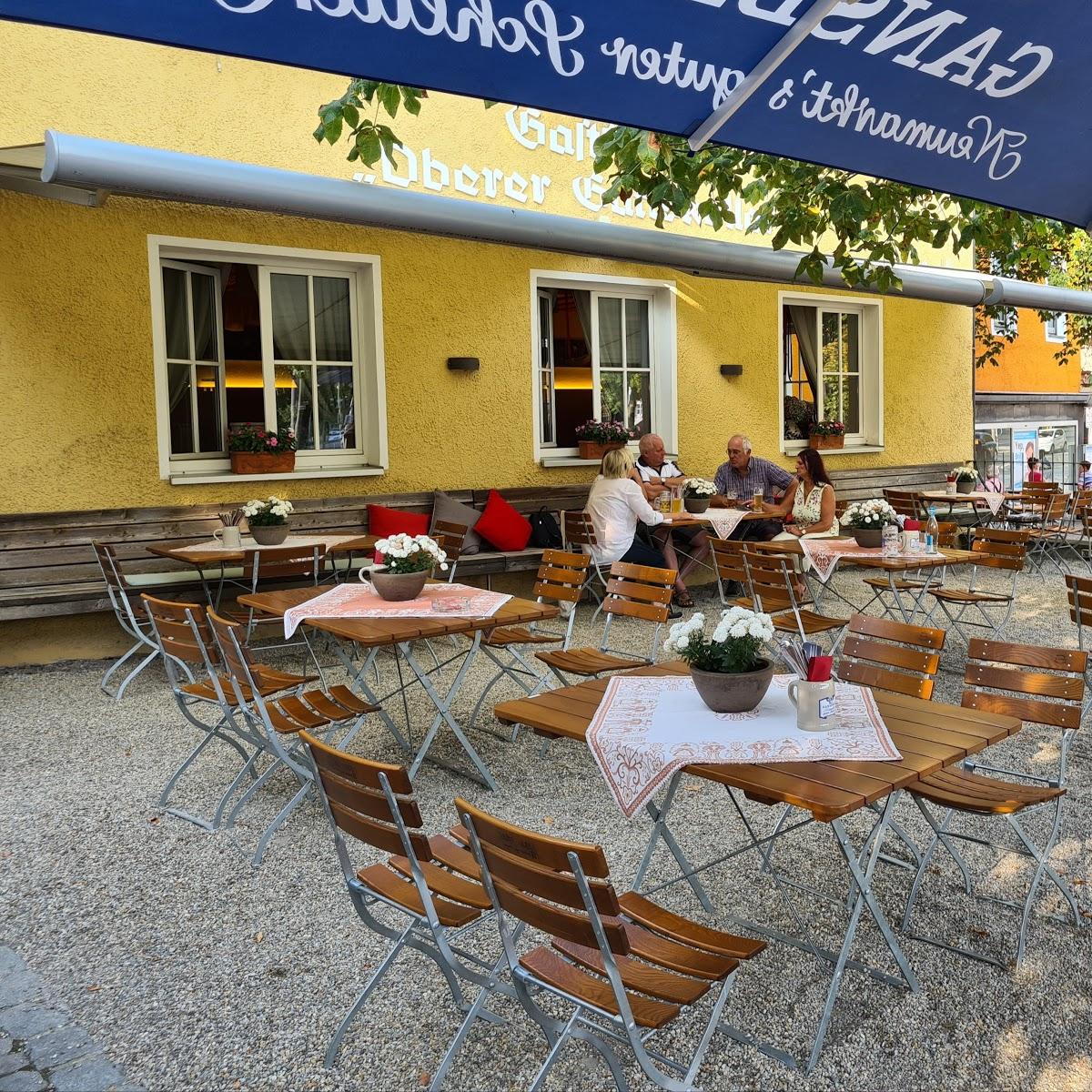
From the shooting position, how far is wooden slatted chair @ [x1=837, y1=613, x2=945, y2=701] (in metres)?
3.71

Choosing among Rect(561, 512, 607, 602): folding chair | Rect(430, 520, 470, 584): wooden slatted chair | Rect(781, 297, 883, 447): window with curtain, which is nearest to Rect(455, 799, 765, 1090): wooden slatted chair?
Rect(430, 520, 470, 584): wooden slatted chair

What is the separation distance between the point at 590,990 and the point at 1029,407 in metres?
16.3

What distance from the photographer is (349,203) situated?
7301 mm

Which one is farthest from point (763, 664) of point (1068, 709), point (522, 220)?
point (522, 220)

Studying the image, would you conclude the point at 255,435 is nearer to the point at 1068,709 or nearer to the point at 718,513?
the point at 718,513

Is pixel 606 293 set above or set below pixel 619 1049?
above

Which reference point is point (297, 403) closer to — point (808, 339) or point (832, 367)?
point (808, 339)

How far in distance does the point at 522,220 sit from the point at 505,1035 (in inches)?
252

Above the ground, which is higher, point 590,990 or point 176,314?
point 176,314

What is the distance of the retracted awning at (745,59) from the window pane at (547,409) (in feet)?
22.0

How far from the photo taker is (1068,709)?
136 inches

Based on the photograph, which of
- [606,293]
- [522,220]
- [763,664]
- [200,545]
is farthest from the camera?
[606,293]

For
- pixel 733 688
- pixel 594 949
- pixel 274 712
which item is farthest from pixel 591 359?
pixel 594 949

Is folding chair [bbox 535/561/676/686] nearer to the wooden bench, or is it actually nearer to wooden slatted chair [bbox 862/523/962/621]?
wooden slatted chair [bbox 862/523/962/621]
